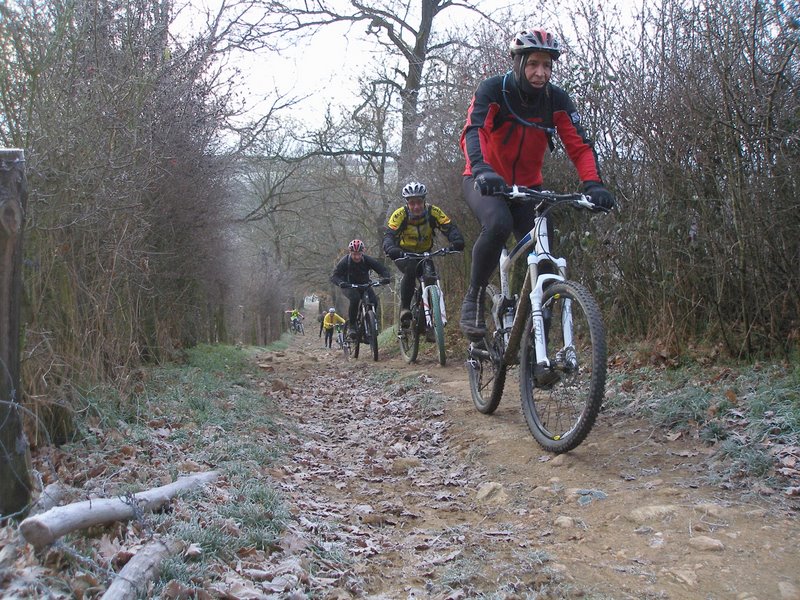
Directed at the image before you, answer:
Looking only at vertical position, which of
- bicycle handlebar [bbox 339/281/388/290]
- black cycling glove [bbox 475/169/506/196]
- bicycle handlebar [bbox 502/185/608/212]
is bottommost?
bicycle handlebar [bbox 339/281/388/290]

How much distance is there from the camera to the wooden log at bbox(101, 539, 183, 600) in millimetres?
1958

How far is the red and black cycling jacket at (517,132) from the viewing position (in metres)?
4.28

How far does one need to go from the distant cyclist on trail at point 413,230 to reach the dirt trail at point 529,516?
3.38 meters

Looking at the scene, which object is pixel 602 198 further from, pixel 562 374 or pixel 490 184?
pixel 562 374

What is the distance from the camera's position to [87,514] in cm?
226

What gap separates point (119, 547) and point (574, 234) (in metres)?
5.57

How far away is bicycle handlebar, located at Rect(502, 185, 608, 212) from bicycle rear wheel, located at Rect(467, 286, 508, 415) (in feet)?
4.15

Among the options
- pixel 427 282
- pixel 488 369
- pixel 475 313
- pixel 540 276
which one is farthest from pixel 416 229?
pixel 540 276

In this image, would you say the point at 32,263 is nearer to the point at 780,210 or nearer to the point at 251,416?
the point at 251,416

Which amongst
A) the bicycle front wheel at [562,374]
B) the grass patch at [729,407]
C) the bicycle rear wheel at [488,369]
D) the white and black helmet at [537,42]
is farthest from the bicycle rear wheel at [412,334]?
the white and black helmet at [537,42]

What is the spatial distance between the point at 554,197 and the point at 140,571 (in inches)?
117

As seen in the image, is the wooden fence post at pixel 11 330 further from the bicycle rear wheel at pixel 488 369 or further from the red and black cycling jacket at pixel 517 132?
the bicycle rear wheel at pixel 488 369

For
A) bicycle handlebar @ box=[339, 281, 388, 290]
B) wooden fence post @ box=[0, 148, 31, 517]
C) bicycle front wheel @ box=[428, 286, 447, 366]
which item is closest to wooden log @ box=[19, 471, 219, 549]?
wooden fence post @ box=[0, 148, 31, 517]

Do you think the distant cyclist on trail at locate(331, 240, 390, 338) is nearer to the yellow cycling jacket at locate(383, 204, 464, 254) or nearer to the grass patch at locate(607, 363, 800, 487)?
the yellow cycling jacket at locate(383, 204, 464, 254)
